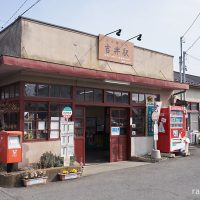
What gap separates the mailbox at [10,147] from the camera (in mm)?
9703

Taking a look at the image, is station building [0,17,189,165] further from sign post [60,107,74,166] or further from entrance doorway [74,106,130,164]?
sign post [60,107,74,166]

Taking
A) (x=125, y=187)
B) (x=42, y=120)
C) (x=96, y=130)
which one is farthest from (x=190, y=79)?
(x=125, y=187)

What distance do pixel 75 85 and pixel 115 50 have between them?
271 cm

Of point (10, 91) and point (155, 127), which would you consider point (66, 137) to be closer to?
point (10, 91)

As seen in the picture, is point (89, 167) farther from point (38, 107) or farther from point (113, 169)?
point (38, 107)

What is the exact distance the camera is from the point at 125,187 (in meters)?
9.26

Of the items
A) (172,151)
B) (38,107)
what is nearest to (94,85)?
(38,107)

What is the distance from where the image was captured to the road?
26.9ft

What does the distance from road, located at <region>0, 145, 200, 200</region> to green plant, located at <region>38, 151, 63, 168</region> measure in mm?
904

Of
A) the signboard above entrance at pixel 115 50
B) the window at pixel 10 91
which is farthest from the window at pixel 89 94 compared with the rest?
the window at pixel 10 91

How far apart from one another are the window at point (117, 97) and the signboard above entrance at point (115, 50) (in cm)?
136

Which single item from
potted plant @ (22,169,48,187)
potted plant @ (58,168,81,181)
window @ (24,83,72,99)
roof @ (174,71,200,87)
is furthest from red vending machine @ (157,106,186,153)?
potted plant @ (22,169,48,187)

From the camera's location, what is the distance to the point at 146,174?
11203 millimetres

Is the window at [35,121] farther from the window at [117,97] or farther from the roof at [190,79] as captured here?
the roof at [190,79]
